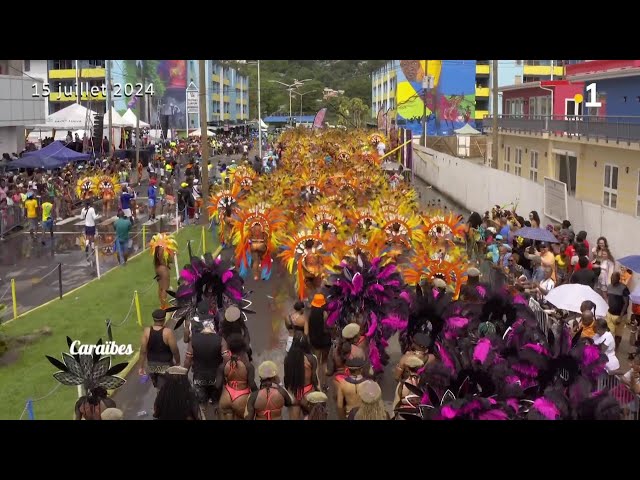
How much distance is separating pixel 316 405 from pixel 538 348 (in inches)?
80.0

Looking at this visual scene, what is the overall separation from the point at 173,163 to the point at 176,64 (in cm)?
4261

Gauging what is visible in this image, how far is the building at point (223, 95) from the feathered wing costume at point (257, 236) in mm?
64920

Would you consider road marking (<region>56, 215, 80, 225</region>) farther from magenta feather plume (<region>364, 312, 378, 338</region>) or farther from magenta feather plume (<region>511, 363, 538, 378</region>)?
magenta feather plume (<region>511, 363, 538, 378</region>)

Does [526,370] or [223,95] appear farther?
[223,95]

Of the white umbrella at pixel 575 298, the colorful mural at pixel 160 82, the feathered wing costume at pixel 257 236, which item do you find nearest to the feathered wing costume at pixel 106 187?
the feathered wing costume at pixel 257 236

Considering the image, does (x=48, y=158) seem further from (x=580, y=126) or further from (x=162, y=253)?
(x=580, y=126)

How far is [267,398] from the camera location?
7469mm

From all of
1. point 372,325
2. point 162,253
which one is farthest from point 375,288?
point 162,253

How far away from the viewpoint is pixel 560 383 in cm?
694

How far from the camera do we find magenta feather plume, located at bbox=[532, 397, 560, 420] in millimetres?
6145

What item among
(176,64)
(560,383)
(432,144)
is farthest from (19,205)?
(176,64)

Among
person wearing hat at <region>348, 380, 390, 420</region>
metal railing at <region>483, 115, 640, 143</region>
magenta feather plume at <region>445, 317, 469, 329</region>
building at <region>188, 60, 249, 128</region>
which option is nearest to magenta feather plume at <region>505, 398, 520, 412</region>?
person wearing hat at <region>348, 380, 390, 420</region>

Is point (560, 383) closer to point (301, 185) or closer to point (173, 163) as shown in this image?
point (301, 185)

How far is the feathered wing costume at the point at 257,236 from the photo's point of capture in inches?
658
